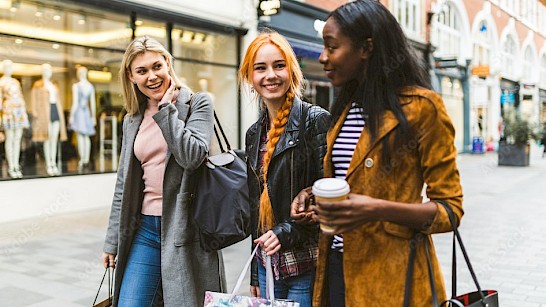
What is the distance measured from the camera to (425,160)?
152cm

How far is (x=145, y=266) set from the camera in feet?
8.86

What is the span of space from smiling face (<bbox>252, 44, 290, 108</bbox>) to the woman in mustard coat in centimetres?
77

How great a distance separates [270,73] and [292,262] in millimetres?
809

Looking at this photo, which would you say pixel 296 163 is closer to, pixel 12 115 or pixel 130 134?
pixel 130 134

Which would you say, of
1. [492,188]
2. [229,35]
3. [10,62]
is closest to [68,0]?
[10,62]

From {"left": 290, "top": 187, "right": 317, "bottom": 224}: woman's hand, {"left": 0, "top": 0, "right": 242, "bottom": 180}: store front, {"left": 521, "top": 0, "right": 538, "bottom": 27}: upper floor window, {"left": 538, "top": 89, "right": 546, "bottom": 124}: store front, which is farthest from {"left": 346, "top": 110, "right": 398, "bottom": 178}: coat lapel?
{"left": 538, "top": 89, "right": 546, "bottom": 124}: store front

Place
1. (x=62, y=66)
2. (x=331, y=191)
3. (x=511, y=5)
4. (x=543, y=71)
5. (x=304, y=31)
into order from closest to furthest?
(x=331, y=191) → (x=62, y=66) → (x=304, y=31) → (x=511, y=5) → (x=543, y=71)

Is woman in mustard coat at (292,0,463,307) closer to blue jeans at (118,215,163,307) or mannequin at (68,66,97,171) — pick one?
blue jeans at (118,215,163,307)

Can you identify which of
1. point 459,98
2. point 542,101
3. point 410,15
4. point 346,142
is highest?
point 410,15

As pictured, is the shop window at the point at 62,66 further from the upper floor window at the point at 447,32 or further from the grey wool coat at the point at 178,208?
the upper floor window at the point at 447,32

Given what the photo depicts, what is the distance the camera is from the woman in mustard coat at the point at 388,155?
151cm

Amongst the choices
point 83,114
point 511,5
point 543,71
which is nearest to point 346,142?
point 83,114

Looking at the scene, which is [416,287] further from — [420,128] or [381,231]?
[420,128]

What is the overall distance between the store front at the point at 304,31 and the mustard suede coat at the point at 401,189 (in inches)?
476
